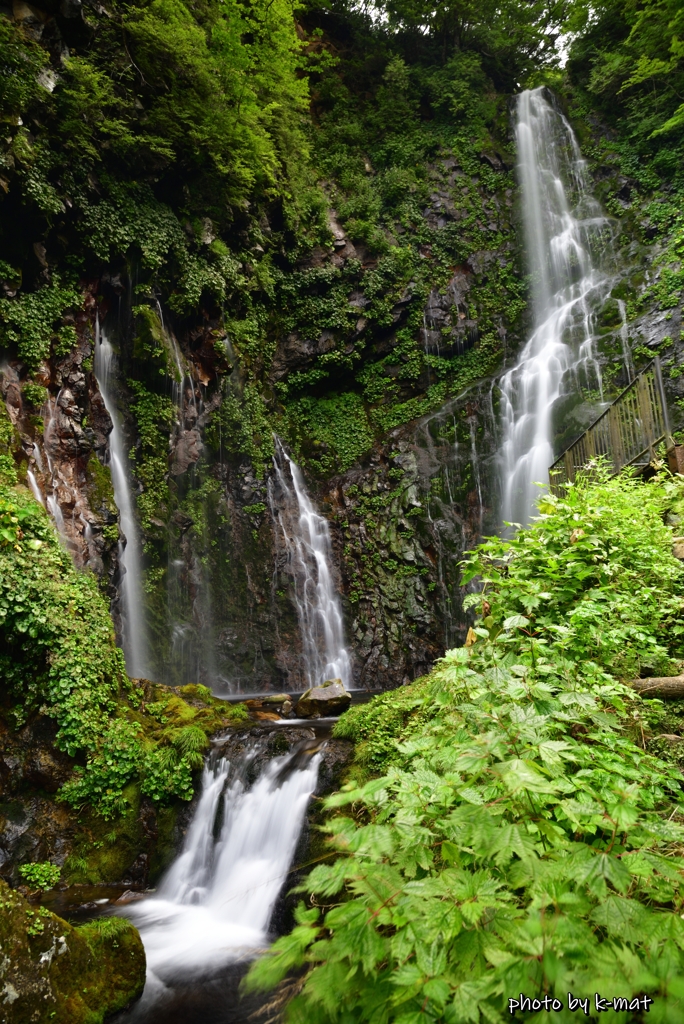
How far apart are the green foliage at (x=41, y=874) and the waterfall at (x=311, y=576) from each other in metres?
7.38

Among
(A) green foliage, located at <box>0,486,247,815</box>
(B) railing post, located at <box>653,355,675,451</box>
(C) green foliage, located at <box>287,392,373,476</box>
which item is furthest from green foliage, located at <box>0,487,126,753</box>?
(C) green foliage, located at <box>287,392,373,476</box>

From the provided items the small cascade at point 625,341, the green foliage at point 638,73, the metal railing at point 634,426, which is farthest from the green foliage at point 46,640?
the green foliage at point 638,73

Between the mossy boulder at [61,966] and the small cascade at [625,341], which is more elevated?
the small cascade at [625,341]

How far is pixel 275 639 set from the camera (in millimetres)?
13016

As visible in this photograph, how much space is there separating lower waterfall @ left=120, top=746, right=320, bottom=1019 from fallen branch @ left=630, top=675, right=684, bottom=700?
3532 mm

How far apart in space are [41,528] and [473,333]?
14.9 m

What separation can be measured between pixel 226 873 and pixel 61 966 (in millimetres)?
2378

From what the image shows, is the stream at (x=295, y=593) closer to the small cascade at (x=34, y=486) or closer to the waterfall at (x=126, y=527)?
the waterfall at (x=126, y=527)

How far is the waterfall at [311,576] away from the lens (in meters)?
12.9

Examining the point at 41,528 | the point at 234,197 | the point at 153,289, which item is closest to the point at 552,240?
the point at 234,197

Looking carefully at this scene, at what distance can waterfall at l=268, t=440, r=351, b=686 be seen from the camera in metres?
12.9

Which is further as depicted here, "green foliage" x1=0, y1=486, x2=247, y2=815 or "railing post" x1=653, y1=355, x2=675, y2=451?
"green foliage" x1=0, y1=486, x2=247, y2=815

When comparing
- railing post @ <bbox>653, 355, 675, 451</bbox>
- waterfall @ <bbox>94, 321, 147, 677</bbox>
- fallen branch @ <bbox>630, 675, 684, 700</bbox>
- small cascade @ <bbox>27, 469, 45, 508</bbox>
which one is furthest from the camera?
waterfall @ <bbox>94, 321, 147, 677</bbox>

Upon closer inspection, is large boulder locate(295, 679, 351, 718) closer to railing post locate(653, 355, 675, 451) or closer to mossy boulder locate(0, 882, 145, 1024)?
mossy boulder locate(0, 882, 145, 1024)
